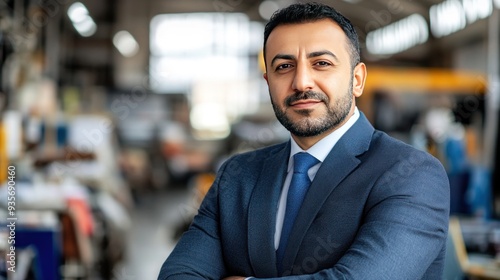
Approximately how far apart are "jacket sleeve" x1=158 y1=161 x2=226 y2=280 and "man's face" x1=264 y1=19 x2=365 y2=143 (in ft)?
1.07

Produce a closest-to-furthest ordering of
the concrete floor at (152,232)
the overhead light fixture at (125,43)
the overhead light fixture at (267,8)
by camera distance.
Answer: the concrete floor at (152,232) → the overhead light fixture at (267,8) → the overhead light fixture at (125,43)

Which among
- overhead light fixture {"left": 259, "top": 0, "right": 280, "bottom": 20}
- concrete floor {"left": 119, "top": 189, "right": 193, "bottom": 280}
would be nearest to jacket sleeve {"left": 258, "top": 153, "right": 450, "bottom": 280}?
concrete floor {"left": 119, "top": 189, "right": 193, "bottom": 280}

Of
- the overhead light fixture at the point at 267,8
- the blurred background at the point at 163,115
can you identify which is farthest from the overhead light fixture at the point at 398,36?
the overhead light fixture at the point at 267,8

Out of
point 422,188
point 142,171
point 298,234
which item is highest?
point 422,188

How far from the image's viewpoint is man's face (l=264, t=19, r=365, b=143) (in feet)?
5.11

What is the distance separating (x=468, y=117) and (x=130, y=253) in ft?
13.0

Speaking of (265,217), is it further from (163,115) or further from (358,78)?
(163,115)

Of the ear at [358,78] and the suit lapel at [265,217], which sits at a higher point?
the ear at [358,78]

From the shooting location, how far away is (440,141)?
7637 millimetres

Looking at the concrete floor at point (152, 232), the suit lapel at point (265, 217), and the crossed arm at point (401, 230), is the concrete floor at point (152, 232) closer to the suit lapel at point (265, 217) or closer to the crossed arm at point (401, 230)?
the suit lapel at point (265, 217)

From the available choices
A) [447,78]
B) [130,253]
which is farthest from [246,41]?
[130,253]

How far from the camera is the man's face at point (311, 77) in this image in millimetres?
1558

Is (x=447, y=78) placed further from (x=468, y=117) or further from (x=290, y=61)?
(x=290, y=61)

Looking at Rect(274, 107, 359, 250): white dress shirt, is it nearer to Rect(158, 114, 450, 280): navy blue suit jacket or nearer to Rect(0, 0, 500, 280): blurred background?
Rect(158, 114, 450, 280): navy blue suit jacket
